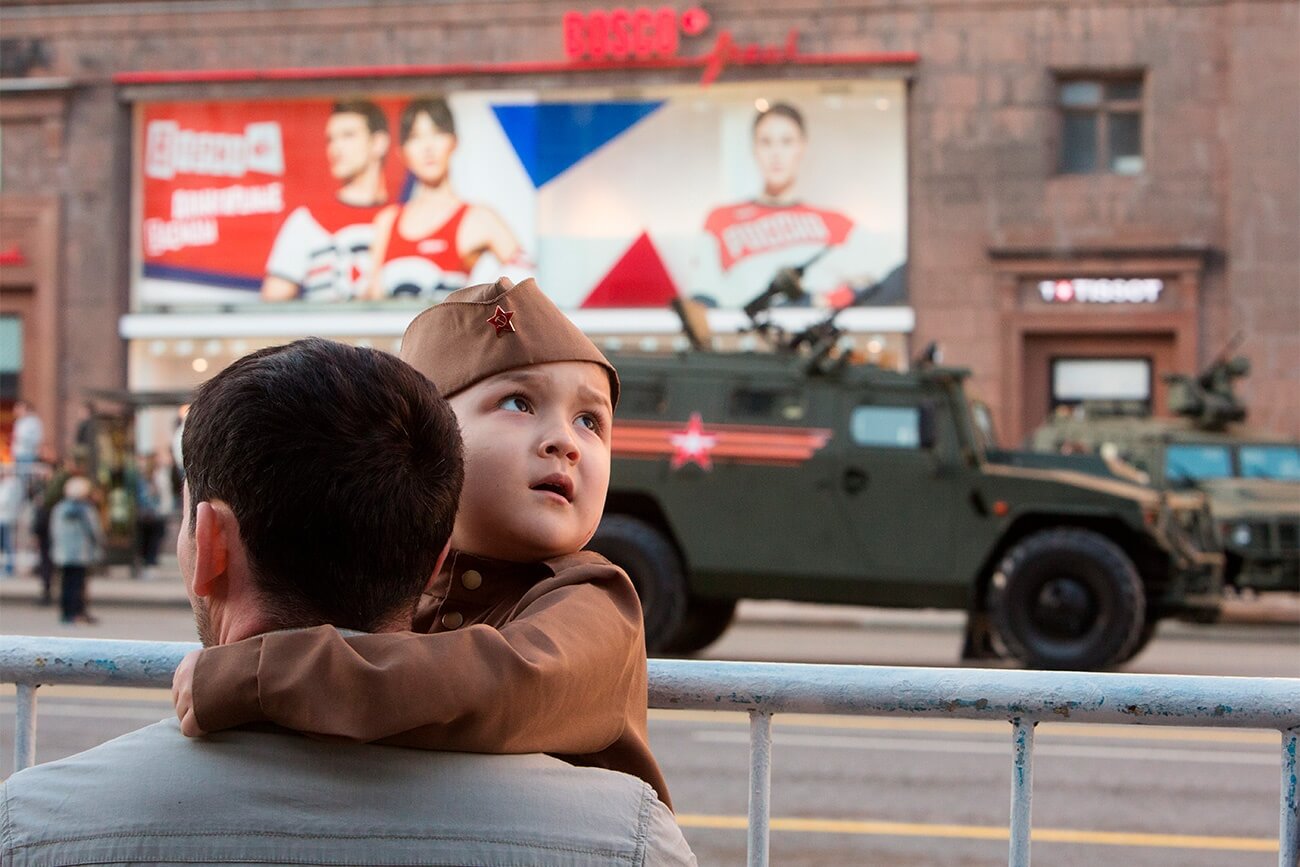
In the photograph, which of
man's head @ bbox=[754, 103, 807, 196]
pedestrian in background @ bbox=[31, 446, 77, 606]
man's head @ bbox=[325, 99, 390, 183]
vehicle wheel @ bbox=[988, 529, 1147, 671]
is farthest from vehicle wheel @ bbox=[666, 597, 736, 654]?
man's head @ bbox=[325, 99, 390, 183]

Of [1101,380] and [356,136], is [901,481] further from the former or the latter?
[356,136]

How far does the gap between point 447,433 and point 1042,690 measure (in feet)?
3.20

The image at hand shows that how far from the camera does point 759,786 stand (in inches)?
82.2

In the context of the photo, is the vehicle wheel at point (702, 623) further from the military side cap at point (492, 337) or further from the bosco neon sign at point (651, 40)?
the bosco neon sign at point (651, 40)

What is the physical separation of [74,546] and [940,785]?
9770 millimetres

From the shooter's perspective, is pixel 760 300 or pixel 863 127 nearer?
pixel 760 300

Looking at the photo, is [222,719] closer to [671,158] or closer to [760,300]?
[760,300]

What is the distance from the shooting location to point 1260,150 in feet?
69.1

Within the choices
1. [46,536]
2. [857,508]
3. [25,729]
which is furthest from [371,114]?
[25,729]

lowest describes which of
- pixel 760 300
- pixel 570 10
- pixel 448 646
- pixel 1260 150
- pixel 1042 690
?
pixel 1042 690

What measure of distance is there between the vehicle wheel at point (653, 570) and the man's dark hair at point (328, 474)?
9.93 meters

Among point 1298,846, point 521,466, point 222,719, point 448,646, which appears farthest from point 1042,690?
point 222,719

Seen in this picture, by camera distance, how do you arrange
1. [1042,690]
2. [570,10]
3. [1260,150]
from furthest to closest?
1. [570,10]
2. [1260,150]
3. [1042,690]

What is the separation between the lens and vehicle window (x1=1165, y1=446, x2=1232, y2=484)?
15.7 meters
